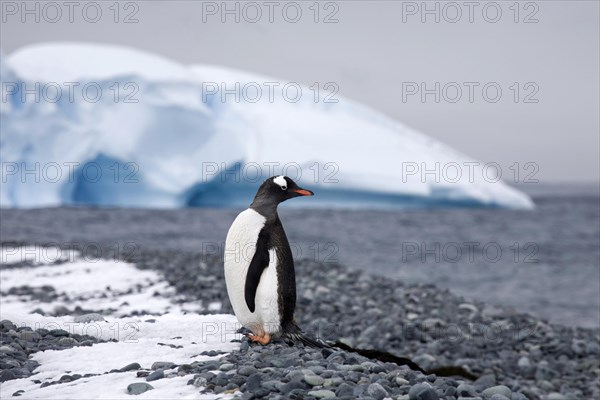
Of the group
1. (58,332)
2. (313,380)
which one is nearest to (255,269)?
(313,380)

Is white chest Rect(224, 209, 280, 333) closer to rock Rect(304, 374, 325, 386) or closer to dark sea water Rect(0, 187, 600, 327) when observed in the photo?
rock Rect(304, 374, 325, 386)

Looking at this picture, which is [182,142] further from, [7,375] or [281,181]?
[7,375]

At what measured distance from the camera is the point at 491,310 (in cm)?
890

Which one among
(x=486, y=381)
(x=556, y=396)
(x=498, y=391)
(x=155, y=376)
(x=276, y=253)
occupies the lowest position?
(x=556, y=396)

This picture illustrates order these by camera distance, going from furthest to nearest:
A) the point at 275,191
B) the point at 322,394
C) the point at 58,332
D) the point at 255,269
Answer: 1. the point at 58,332
2. the point at 275,191
3. the point at 255,269
4. the point at 322,394

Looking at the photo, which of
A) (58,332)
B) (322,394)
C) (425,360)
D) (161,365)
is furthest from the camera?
(425,360)

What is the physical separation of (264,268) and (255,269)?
0.19ft

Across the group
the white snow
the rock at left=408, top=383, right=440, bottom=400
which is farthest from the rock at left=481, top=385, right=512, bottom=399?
the white snow

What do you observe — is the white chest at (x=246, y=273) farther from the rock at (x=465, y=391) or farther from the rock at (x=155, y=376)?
the rock at (x=465, y=391)

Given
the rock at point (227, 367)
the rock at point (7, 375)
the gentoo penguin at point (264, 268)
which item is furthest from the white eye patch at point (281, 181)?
the rock at point (7, 375)

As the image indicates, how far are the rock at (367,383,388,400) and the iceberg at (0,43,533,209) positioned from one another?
1870 cm

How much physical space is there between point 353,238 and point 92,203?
9025 mm

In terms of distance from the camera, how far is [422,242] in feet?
71.7

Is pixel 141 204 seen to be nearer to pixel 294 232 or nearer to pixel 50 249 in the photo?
pixel 294 232
